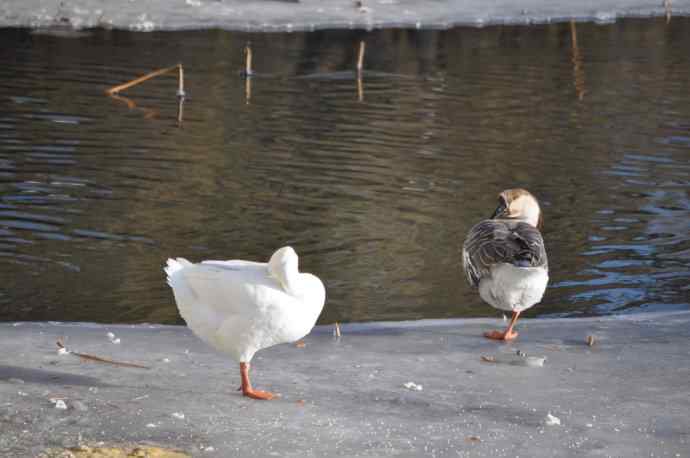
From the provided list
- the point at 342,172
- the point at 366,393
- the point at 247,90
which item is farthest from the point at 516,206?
the point at 247,90

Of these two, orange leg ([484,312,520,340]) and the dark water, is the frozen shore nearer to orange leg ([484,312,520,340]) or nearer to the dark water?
orange leg ([484,312,520,340])

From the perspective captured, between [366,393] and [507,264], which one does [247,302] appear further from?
[507,264]

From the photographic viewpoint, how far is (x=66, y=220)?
1168 cm

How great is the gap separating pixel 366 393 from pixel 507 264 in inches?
51.3

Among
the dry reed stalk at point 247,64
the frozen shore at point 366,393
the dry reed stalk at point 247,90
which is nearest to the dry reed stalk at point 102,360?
the frozen shore at point 366,393

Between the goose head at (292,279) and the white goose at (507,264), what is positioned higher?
the goose head at (292,279)

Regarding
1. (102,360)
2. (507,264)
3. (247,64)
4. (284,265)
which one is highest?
(284,265)

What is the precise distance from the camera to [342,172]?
14477 mm

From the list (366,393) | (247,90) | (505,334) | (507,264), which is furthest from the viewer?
(247,90)

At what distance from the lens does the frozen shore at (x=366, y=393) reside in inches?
199

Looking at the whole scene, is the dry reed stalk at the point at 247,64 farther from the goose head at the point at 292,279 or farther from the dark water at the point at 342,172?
the goose head at the point at 292,279

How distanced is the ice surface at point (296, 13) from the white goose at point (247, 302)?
2488cm

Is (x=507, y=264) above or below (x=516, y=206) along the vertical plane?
below

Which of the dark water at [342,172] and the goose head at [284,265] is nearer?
the goose head at [284,265]
